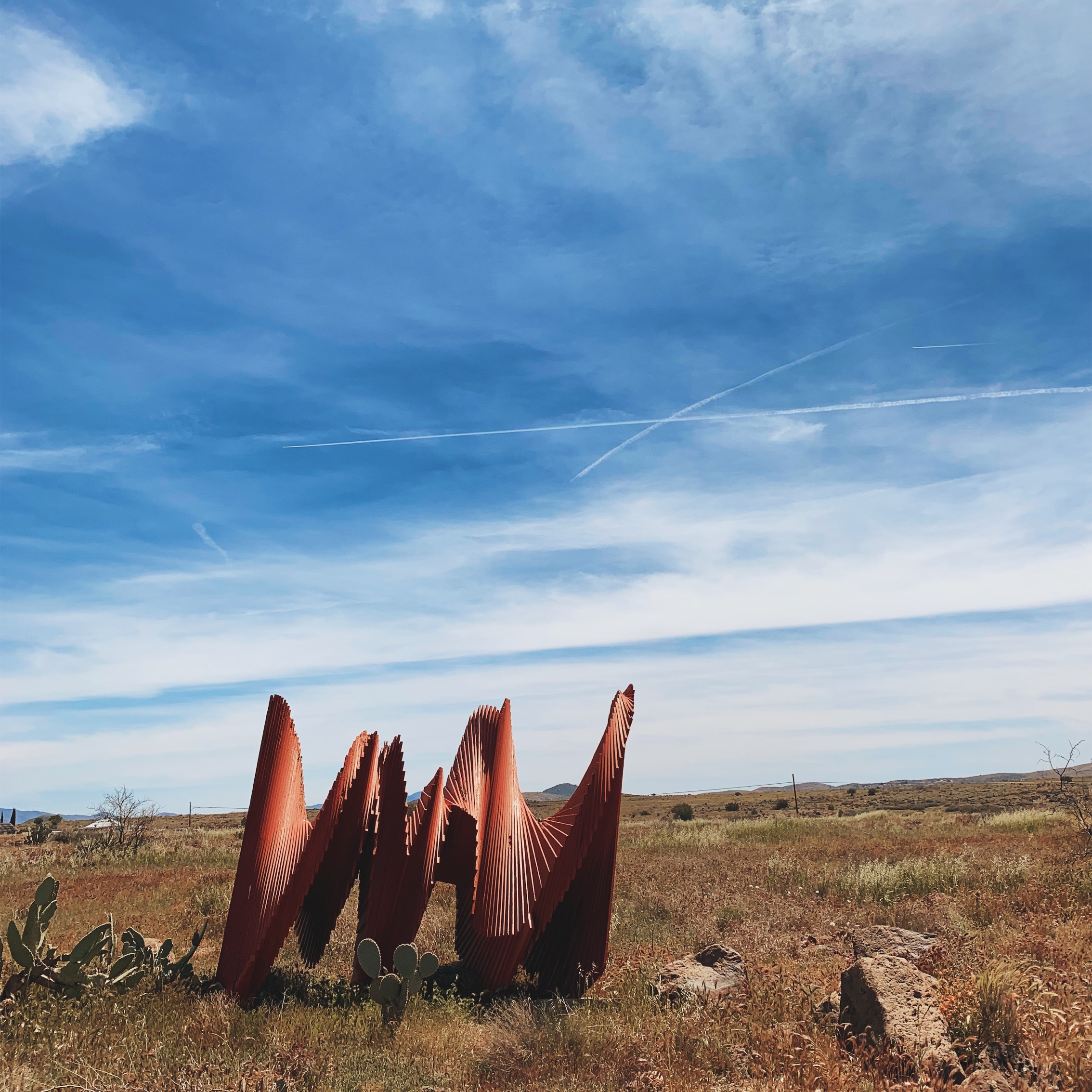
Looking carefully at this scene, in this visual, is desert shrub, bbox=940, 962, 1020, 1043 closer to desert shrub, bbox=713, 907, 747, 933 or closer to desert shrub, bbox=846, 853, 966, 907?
desert shrub, bbox=713, 907, 747, 933

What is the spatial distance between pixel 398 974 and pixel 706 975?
3.03 metres

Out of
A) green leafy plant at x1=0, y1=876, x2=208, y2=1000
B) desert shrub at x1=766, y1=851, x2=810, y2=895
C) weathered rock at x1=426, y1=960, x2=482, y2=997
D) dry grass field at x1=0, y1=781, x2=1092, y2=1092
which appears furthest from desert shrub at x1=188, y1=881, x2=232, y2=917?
desert shrub at x1=766, y1=851, x2=810, y2=895

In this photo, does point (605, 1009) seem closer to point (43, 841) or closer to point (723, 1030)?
point (723, 1030)

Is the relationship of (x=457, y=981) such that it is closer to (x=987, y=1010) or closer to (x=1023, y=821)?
(x=987, y=1010)

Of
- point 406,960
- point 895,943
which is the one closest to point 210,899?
point 406,960

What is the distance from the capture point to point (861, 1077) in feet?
18.7

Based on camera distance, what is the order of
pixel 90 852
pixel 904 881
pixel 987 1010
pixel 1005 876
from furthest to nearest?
pixel 90 852 → pixel 904 881 → pixel 1005 876 → pixel 987 1010

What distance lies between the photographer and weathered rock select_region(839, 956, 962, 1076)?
5871 mm

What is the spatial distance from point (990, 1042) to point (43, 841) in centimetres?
3625

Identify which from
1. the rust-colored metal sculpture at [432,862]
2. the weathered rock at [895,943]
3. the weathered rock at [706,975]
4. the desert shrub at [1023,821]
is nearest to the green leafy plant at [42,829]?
the rust-colored metal sculpture at [432,862]

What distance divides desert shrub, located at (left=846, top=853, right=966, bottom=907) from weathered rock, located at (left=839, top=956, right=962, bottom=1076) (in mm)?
5849

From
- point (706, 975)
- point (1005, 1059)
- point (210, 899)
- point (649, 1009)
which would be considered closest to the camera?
point (1005, 1059)

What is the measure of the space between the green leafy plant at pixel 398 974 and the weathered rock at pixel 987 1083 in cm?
456

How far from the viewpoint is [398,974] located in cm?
807
